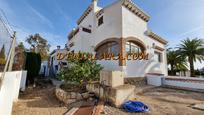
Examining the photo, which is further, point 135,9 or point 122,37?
point 135,9

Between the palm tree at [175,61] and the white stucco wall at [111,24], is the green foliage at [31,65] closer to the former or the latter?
the white stucco wall at [111,24]

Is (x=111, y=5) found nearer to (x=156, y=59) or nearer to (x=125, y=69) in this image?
(x=125, y=69)

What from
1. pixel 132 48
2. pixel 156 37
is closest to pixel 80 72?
pixel 132 48

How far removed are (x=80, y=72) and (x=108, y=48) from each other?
595 centimetres

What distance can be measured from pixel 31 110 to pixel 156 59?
1452 cm

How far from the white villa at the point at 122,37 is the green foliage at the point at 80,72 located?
336 centimetres

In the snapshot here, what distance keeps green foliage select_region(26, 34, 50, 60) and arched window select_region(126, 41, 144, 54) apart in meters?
27.8

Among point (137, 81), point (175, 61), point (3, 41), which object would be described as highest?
point (175, 61)

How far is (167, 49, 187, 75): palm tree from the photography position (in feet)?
73.5

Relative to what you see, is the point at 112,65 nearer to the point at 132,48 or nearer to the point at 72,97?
the point at 132,48

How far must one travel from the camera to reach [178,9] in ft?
36.0

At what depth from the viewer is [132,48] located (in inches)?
505

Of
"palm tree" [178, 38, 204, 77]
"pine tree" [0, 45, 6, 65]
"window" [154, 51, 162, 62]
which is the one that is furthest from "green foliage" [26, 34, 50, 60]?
"palm tree" [178, 38, 204, 77]

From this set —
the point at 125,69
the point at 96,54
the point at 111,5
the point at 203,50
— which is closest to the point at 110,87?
the point at 125,69
